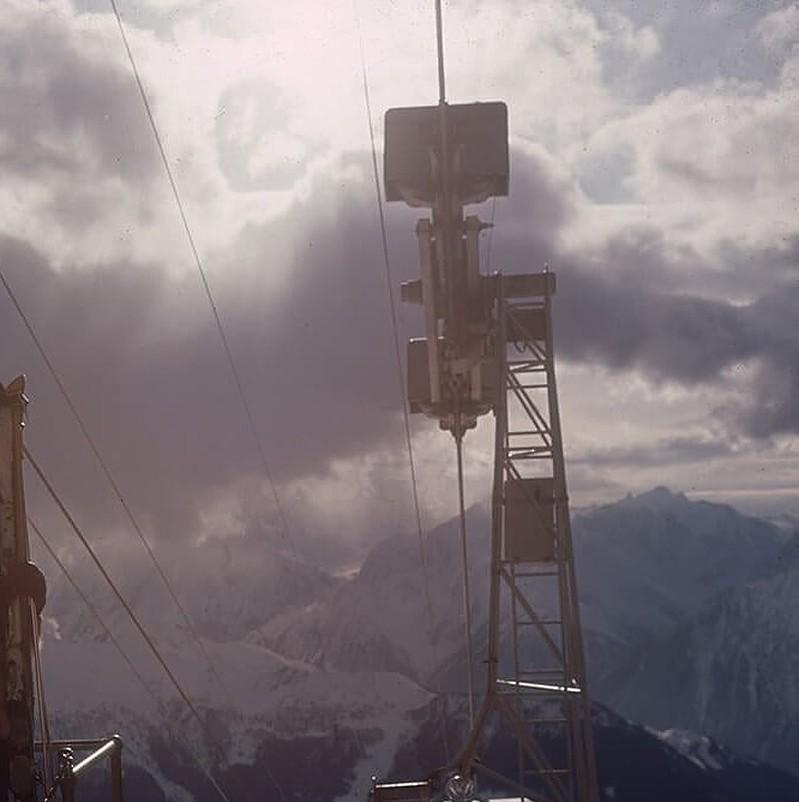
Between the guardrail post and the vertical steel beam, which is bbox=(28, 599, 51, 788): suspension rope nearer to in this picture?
the vertical steel beam

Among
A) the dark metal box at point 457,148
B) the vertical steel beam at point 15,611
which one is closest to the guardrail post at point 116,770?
the vertical steel beam at point 15,611

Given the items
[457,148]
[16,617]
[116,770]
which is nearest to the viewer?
[16,617]

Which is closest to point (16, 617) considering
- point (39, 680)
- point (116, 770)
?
point (39, 680)

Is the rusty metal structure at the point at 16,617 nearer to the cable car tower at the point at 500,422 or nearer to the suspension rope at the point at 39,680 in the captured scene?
the suspension rope at the point at 39,680

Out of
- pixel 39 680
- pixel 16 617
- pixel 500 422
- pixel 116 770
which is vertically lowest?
pixel 116 770

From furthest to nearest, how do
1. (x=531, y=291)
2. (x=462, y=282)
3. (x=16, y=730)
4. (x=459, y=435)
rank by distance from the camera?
(x=459, y=435) < (x=531, y=291) < (x=462, y=282) < (x=16, y=730)

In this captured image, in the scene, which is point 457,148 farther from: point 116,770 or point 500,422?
point 116,770

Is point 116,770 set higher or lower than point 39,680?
lower

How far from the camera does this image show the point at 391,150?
18984 mm

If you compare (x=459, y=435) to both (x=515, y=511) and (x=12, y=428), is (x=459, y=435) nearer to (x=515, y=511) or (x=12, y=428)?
(x=515, y=511)

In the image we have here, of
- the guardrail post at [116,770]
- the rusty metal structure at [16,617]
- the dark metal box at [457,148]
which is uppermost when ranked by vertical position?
the dark metal box at [457,148]

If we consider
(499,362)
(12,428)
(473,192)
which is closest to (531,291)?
(499,362)

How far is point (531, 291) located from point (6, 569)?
1307 cm

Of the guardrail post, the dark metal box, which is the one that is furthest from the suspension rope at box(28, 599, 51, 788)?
the dark metal box
